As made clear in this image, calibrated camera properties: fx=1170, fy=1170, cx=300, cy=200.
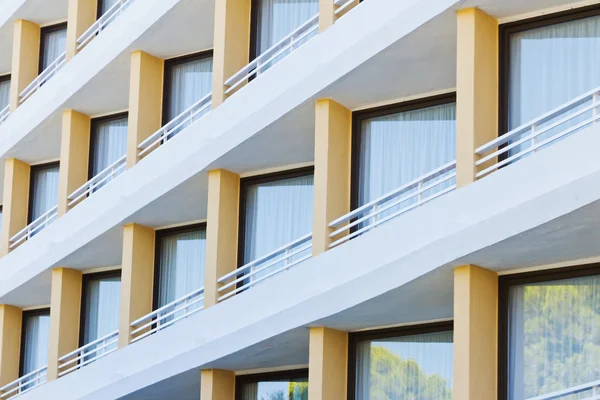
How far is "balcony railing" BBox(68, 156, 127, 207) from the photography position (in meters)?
23.1

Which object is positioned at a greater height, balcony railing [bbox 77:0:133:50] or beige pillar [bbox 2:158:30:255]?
balcony railing [bbox 77:0:133:50]

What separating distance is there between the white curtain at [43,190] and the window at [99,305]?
278 cm

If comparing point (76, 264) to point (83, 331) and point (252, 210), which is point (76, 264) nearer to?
point (83, 331)

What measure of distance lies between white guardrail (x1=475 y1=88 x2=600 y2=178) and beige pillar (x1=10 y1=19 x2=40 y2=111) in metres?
14.1

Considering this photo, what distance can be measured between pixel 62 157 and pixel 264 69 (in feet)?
19.0

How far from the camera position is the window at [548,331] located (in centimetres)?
1539

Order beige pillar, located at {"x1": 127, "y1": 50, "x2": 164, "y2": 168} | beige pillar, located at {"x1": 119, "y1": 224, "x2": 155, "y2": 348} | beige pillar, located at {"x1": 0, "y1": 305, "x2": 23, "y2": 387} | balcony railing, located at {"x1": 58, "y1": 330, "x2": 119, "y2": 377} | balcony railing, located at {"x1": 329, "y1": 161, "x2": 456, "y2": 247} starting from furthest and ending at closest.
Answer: beige pillar, located at {"x1": 0, "y1": 305, "x2": 23, "y2": 387}, beige pillar, located at {"x1": 127, "y1": 50, "x2": 164, "y2": 168}, balcony railing, located at {"x1": 58, "y1": 330, "x2": 119, "y2": 377}, beige pillar, located at {"x1": 119, "y1": 224, "x2": 155, "y2": 348}, balcony railing, located at {"x1": 329, "y1": 161, "x2": 456, "y2": 247}

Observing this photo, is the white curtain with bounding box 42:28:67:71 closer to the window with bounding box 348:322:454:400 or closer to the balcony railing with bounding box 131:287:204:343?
the balcony railing with bounding box 131:287:204:343

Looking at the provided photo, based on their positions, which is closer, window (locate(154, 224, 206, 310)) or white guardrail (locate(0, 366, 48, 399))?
window (locate(154, 224, 206, 310))

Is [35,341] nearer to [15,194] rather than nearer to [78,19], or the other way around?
[15,194]

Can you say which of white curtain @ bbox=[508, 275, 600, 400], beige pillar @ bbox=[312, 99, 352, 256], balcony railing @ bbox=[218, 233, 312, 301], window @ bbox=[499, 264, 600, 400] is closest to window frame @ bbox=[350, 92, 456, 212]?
beige pillar @ bbox=[312, 99, 352, 256]

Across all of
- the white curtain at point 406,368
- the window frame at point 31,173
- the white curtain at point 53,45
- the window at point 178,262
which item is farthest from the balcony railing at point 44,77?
the white curtain at point 406,368

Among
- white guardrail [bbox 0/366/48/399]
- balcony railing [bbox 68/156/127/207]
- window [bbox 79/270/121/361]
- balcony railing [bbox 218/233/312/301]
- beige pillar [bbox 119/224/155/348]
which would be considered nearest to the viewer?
balcony railing [bbox 218/233/312/301]

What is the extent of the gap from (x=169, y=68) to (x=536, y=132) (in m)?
10.1
